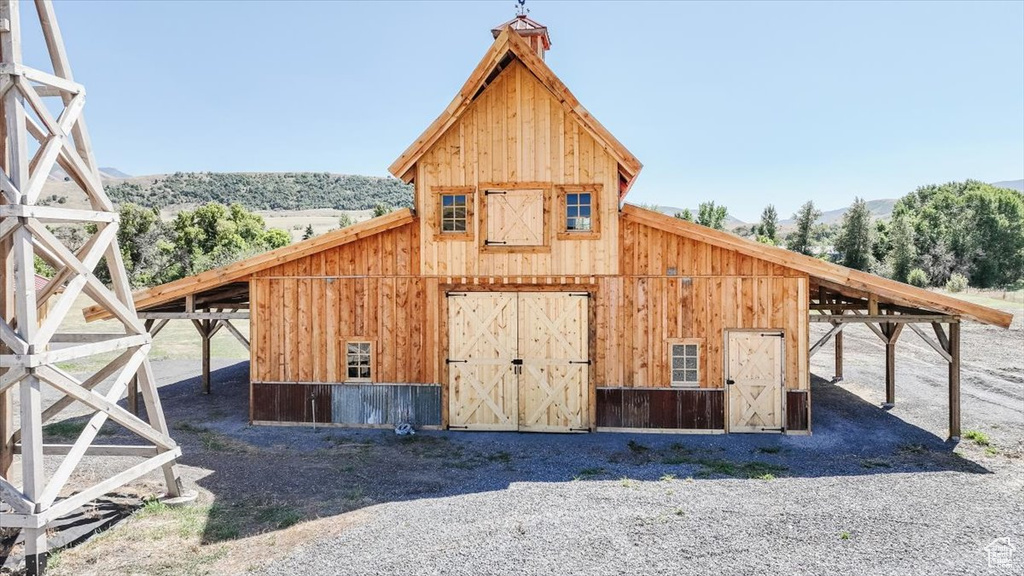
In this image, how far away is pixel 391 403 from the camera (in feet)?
41.5

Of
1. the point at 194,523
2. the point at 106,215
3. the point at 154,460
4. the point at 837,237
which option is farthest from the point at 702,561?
the point at 837,237

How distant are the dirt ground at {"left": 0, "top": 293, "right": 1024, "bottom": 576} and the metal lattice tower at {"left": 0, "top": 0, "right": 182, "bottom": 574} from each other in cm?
80

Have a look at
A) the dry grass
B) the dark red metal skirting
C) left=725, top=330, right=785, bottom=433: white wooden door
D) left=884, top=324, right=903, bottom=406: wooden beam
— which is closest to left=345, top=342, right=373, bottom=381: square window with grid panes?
the dry grass

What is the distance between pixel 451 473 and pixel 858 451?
→ 7836mm

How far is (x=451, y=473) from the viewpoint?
9828 mm

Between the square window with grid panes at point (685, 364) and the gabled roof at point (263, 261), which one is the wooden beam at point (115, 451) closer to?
the gabled roof at point (263, 261)

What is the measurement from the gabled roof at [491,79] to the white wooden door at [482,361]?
3437mm

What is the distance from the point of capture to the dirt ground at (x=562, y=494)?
22.0 feet

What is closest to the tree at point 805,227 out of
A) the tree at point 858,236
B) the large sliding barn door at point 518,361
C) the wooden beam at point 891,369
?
the tree at point 858,236

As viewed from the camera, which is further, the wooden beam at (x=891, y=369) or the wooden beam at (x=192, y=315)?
the wooden beam at (x=891, y=369)

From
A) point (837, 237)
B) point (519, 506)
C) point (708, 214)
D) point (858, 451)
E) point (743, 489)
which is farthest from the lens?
point (708, 214)

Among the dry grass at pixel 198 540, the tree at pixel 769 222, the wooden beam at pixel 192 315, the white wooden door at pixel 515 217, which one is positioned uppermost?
the tree at pixel 769 222

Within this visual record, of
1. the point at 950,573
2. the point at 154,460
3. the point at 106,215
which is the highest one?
the point at 106,215

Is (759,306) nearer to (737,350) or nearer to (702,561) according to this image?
(737,350)
